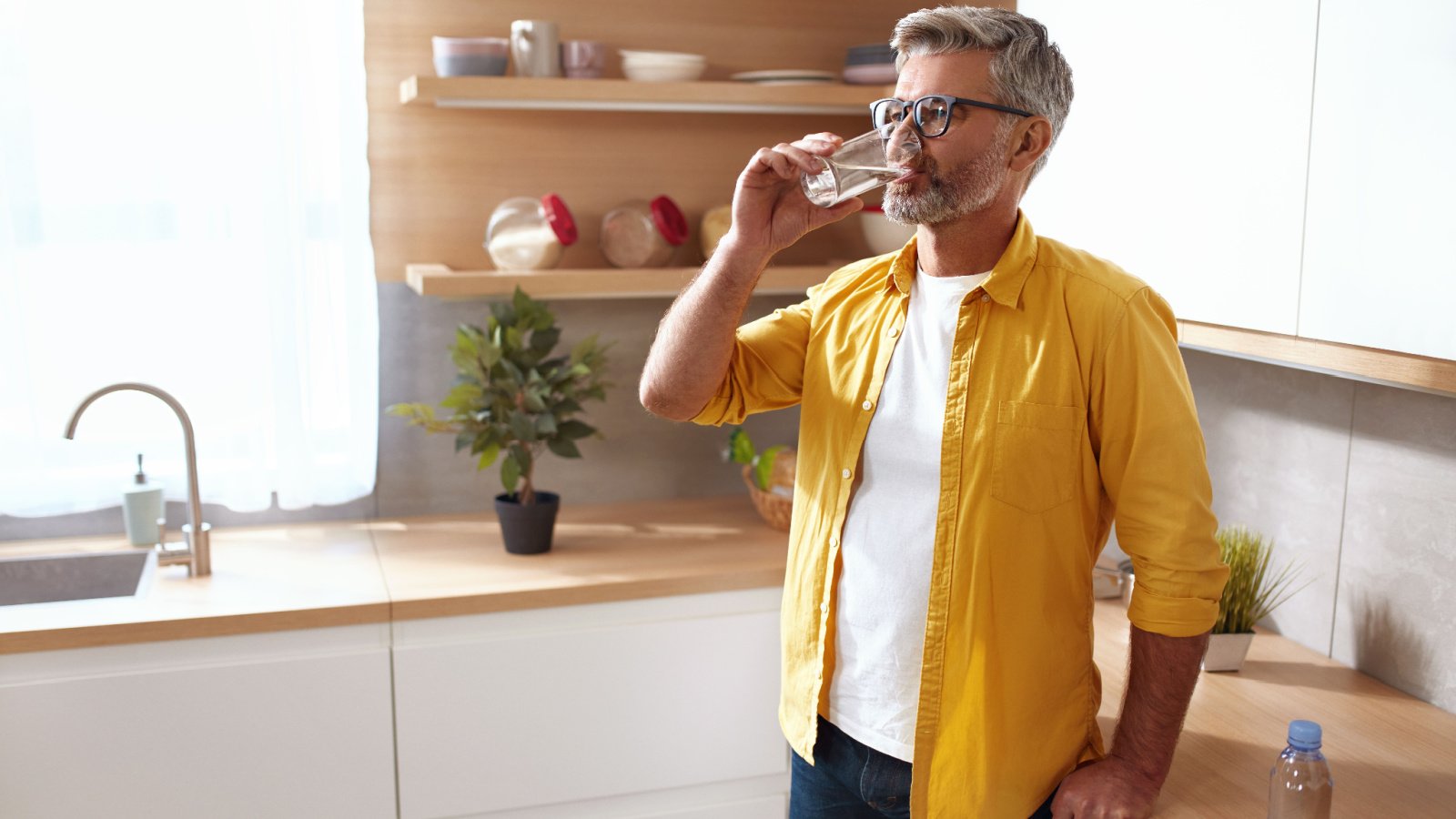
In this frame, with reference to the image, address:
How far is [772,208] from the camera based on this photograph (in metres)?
1.50

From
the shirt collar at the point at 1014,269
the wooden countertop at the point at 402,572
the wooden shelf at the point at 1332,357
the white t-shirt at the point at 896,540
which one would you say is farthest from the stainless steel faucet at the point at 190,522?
the wooden shelf at the point at 1332,357

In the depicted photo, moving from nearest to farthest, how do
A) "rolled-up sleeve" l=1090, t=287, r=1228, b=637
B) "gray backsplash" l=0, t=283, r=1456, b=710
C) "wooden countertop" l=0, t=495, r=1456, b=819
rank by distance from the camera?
"rolled-up sleeve" l=1090, t=287, r=1228, b=637 < "wooden countertop" l=0, t=495, r=1456, b=819 < "gray backsplash" l=0, t=283, r=1456, b=710

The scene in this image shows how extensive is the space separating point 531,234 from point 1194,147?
1.21 meters

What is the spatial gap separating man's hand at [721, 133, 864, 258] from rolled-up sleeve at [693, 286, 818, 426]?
16cm

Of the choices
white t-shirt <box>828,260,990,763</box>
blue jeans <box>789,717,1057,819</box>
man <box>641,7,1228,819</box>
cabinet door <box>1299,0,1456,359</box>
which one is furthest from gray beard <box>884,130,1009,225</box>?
blue jeans <box>789,717,1057,819</box>

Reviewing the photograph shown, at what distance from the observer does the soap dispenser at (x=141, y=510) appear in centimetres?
229

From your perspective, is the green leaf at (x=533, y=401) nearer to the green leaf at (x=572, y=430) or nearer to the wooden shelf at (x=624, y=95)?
the green leaf at (x=572, y=430)

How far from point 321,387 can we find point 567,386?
0.52 m

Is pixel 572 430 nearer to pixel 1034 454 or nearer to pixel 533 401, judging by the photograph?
pixel 533 401

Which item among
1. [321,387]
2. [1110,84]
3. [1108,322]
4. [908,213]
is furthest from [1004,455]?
[321,387]

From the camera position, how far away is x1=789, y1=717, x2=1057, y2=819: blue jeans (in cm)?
146

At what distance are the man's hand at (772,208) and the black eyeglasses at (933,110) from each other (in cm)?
9

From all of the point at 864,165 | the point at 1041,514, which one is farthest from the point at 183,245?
the point at 1041,514

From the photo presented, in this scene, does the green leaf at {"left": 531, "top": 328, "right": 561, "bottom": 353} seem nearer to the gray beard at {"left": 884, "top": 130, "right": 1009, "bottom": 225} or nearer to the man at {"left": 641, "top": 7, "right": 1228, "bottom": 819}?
the man at {"left": 641, "top": 7, "right": 1228, "bottom": 819}
